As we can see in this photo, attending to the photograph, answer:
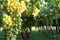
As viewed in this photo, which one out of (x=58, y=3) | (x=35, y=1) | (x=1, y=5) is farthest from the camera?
(x=58, y=3)

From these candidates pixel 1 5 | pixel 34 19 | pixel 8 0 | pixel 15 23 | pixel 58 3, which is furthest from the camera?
pixel 34 19

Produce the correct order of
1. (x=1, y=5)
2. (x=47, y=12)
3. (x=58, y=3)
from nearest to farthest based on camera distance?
(x=1, y=5) → (x=58, y=3) → (x=47, y=12)

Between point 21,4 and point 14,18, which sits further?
point 14,18

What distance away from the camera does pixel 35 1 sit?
24.3 ft

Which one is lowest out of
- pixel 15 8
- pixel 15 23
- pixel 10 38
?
pixel 10 38

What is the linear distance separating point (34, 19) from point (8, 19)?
579cm

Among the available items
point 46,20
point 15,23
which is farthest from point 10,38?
point 46,20

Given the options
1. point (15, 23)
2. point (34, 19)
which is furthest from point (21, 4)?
point (34, 19)

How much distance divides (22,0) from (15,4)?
30 cm

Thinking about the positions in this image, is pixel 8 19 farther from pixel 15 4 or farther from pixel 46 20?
pixel 46 20

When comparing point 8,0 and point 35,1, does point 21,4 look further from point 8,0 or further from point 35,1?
point 35,1

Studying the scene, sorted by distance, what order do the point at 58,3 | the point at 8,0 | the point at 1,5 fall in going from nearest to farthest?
the point at 8,0
the point at 1,5
the point at 58,3

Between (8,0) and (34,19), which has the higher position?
(8,0)

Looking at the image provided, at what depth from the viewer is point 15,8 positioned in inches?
227
